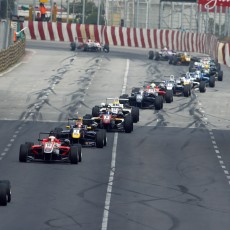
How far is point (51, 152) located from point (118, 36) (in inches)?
2879

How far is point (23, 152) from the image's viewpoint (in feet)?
109

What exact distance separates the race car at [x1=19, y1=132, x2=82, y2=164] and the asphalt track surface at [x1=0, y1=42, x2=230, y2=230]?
14.6 inches

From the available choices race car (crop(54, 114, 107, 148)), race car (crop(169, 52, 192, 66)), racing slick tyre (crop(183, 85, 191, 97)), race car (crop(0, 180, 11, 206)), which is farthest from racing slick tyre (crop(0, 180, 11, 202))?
race car (crop(169, 52, 192, 66))

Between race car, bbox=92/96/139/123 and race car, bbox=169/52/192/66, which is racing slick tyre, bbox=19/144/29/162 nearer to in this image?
race car, bbox=92/96/139/123

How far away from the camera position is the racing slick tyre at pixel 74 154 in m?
33.1

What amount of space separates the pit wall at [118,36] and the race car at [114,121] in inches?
2328

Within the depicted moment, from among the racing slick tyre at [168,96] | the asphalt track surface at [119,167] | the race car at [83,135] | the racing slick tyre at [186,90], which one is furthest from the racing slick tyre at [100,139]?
the racing slick tyre at [186,90]

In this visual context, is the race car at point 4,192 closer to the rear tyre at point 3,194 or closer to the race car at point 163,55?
the rear tyre at point 3,194

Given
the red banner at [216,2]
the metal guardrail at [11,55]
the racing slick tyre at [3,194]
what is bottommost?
the metal guardrail at [11,55]

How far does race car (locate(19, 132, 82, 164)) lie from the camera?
33.2 metres

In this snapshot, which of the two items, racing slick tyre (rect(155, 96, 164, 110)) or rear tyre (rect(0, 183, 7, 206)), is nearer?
rear tyre (rect(0, 183, 7, 206))

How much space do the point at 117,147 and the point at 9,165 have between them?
5.96 m

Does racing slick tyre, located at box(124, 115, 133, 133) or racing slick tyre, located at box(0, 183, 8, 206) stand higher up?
Answer: racing slick tyre, located at box(0, 183, 8, 206)

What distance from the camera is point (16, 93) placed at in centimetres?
5738
